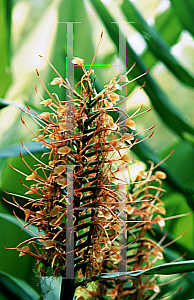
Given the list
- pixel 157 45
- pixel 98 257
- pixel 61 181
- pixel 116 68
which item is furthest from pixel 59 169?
pixel 157 45

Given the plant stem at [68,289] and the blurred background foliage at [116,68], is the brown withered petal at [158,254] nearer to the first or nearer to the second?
the blurred background foliage at [116,68]

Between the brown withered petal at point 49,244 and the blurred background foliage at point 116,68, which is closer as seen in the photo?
the brown withered petal at point 49,244

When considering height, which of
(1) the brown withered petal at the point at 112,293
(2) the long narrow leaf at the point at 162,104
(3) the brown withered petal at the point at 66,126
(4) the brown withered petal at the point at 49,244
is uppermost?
(2) the long narrow leaf at the point at 162,104

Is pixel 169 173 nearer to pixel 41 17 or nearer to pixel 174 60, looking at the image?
pixel 174 60

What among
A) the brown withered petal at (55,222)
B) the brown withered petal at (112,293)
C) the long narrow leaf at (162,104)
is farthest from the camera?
the long narrow leaf at (162,104)

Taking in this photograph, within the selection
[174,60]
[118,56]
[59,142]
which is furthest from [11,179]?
[174,60]

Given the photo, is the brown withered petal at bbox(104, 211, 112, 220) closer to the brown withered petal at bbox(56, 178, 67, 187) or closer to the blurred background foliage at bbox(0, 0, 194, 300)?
the brown withered petal at bbox(56, 178, 67, 187)

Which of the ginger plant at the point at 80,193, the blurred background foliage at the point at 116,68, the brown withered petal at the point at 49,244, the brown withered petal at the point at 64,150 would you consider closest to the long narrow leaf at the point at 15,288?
the blurred background foliage at the point at 116,68

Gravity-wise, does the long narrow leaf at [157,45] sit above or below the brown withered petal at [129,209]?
above

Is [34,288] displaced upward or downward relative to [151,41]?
downward

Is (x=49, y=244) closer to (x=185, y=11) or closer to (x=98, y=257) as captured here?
(x=98, y=257)
